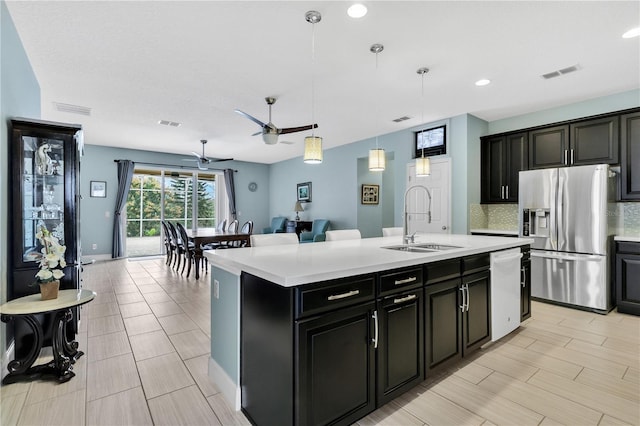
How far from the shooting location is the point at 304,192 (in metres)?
8.38

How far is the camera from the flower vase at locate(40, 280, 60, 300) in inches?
90.4

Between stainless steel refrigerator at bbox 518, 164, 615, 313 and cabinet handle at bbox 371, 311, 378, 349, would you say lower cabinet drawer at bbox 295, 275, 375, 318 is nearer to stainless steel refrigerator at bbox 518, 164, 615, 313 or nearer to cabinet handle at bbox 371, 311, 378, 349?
cabinet handle at bbox 371, 311, 378, 349

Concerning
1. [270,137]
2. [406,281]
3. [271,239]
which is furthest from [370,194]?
[406,281]

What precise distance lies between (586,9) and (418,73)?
143 cm

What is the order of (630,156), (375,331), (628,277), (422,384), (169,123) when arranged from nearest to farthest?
(375,331) → (422,384) → (628,277) → (630,156) → (169,123)

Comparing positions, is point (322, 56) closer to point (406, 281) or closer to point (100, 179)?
point (406, 281)

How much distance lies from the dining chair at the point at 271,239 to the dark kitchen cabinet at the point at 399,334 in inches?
45.7

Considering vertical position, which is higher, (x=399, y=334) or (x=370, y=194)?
(x=370, y=194)

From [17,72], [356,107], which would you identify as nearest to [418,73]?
[356,107]

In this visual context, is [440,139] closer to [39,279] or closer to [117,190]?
[39,279]

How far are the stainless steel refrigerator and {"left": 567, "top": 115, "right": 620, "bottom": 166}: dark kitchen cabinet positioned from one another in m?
0.34

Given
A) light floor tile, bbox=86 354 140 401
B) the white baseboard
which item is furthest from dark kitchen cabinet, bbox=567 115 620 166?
light floor tile, bbox=86 354 140 401

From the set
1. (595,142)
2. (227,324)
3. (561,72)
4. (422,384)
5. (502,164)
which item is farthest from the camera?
(502,164)

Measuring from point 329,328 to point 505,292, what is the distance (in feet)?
6.81
